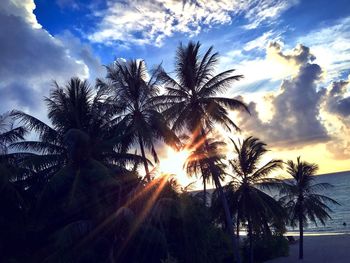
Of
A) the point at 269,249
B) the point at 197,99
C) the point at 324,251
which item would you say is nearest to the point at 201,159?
the point at 197,99

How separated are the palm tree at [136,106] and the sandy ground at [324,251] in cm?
1566

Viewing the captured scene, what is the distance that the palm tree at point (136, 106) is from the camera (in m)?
19.8

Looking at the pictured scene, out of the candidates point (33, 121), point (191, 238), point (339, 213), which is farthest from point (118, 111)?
point (339, 213)

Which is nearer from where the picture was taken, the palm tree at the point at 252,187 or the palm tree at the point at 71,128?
the palm tree at the point at 71,128

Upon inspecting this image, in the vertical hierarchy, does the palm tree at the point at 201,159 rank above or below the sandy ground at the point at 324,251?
above

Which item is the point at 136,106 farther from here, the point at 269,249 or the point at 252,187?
the point at 269,249

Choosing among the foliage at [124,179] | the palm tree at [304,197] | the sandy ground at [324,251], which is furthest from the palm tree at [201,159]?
the sandy ground at [324,251]

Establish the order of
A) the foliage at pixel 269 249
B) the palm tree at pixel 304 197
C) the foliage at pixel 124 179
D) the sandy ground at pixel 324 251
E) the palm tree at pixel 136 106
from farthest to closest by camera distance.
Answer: the foliage at pixel 269 249
the sandy ground at pixel 324 251
the palm tree at pixel 304 197
the palm tree at pixel 136 106
the foliage at pixel 124 179

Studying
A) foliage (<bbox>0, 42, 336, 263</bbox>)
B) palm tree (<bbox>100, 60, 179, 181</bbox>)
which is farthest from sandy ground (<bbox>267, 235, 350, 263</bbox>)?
palm tree (<bbox>100, 60, 179, 181</bbox>)

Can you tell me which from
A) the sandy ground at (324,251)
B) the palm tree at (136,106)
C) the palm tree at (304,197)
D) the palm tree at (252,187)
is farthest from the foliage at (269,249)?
the palm tree at (136,106)

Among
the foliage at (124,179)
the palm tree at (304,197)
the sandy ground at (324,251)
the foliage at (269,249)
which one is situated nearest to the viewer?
the foliage at (124,179)

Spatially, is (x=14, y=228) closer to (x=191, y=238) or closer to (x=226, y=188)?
(x=191, y=238)

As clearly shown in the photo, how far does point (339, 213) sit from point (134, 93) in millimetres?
58050

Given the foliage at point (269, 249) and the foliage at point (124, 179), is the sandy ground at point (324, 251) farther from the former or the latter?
the foliage at point (124, 179)
